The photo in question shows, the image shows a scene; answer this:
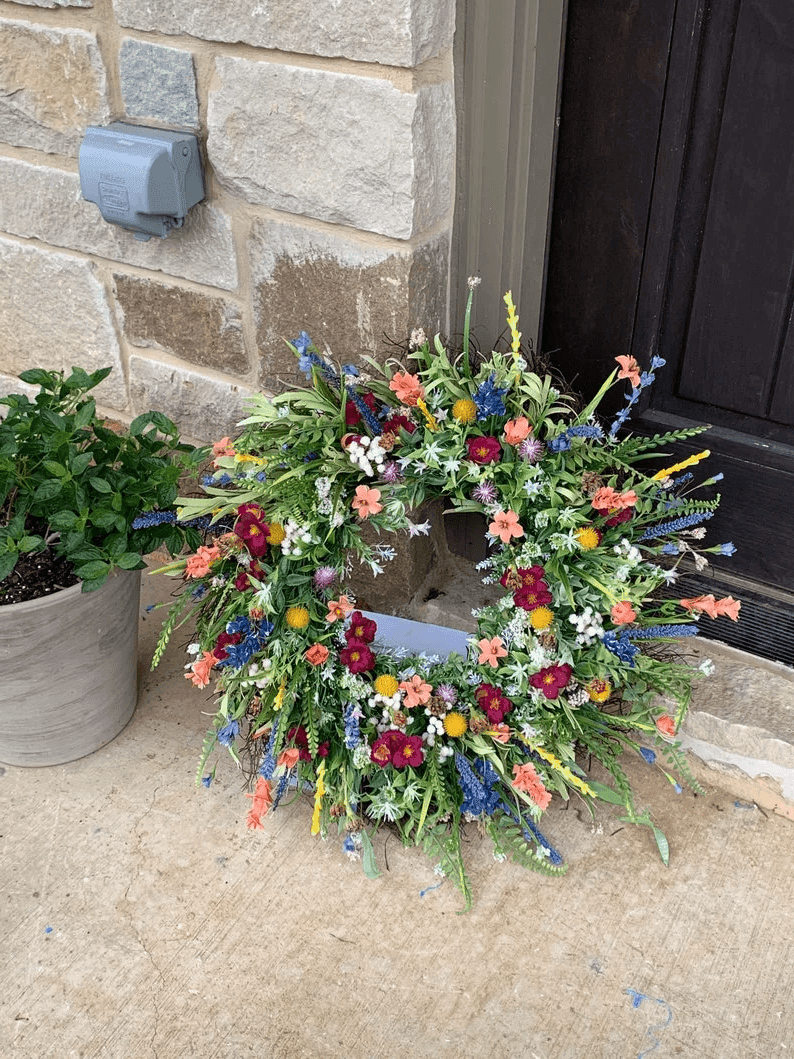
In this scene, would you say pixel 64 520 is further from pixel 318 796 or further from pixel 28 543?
pixel 318 796

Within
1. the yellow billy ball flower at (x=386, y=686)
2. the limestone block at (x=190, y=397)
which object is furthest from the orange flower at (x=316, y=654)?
the limestone block at (x=190, y=397)

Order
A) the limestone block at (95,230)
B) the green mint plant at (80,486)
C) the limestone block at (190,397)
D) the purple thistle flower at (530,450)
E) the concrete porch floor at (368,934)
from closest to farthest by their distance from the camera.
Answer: the concrete porch floor at (368,934)
the purple thistle flower at (530,450)
the green mint plant at (80,486)
the limestone block at (95,230)
the limestone block at (190,397)


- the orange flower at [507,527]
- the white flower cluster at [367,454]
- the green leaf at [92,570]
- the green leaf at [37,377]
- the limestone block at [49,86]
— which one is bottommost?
the green leaf at [92,570]

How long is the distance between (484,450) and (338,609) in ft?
1.20

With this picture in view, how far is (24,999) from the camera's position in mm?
1529

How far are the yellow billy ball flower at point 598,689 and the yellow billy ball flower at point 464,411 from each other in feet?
1.60

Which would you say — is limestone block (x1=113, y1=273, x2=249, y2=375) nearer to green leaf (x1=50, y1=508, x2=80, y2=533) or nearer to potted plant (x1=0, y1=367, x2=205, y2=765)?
potted plant (x1=0, y1=367, x2=205, y2=765)

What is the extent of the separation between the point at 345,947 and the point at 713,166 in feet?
4.78

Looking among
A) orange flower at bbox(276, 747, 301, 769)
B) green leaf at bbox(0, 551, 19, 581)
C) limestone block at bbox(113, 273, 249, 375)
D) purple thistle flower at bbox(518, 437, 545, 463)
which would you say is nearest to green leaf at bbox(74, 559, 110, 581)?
green leaf at bbox(0, 551, 19, 581)

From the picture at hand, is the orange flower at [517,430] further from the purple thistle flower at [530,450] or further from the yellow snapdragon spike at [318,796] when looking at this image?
the yellow snapdragon spike at [318,796]

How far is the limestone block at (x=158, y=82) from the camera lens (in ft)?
5.71

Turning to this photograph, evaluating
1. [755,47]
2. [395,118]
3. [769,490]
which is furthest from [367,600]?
[755,47]

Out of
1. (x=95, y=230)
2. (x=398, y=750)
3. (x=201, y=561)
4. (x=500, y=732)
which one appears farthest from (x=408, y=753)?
(x=95, y=230)

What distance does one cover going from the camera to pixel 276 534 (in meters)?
1.61
